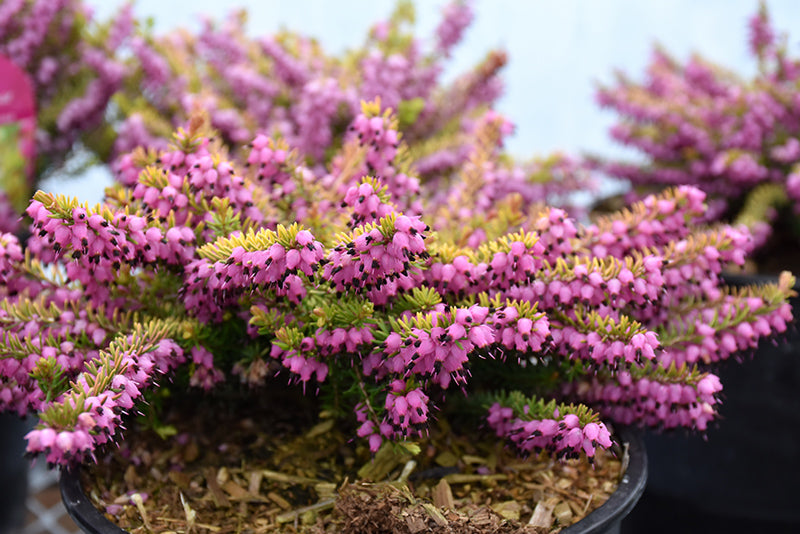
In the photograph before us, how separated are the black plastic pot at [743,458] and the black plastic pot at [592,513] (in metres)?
0.58

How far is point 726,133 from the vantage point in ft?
5.14

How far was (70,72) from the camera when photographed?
69.4 inches

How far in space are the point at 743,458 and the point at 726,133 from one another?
2.22ft

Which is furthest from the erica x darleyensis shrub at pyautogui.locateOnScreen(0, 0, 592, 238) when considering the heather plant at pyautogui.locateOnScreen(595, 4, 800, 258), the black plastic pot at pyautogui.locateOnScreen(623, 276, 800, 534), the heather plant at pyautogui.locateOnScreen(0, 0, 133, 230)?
the black plastic pot at pyautogui.locateOnScreen(623, 276, 800, 534)

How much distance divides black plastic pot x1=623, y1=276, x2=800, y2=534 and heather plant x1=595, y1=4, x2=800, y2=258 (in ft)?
0.85

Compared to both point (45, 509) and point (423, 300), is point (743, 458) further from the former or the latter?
point (45, 509)

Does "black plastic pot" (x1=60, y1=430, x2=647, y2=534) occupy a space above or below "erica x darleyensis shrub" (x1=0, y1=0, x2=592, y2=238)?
below

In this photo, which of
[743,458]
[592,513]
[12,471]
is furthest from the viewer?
[12,471]

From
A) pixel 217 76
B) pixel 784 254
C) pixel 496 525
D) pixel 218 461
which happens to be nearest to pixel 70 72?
pixel 217 76

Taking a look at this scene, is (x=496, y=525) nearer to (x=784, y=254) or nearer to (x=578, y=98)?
(x=784, y=254)

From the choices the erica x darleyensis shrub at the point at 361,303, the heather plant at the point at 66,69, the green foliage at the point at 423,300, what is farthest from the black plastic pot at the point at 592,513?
the heather plant at the point at 66,69

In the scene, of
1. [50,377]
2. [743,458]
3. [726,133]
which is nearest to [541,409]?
[50,377]

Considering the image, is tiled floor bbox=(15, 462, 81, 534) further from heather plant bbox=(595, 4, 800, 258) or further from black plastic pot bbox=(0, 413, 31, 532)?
heather plant bbox=(595, 4, 800, 258)

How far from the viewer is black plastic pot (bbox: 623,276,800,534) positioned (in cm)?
133
